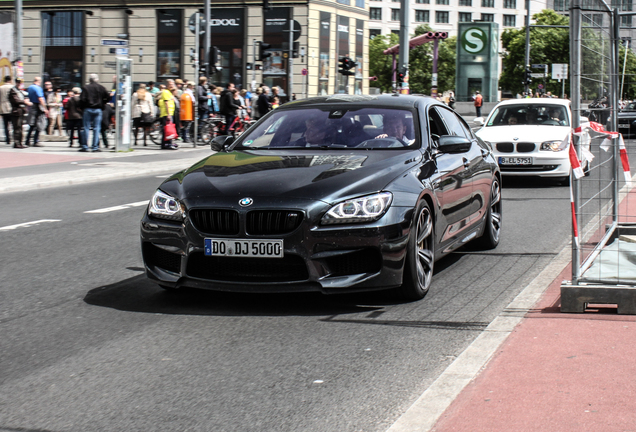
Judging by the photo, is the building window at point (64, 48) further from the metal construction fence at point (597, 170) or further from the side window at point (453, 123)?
the metal construction fence at point (597, 170)

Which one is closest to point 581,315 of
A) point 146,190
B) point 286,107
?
point 286,107

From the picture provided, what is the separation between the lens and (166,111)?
909 inches

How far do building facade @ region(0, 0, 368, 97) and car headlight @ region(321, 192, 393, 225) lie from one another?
142 feet

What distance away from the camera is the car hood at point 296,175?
5.47 metres

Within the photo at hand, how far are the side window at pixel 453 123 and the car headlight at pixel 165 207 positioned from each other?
8.82ft

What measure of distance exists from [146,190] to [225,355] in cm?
1012

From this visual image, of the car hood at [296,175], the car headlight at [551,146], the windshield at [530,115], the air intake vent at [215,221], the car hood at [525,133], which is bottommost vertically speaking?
the air intake vent at [215,221]

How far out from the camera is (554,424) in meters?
3.43

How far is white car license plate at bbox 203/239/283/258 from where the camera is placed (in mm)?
5348

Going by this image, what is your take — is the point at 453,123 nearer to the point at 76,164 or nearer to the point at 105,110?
the point at 76,164

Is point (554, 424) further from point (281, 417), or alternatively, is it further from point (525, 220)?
point (525, 220)

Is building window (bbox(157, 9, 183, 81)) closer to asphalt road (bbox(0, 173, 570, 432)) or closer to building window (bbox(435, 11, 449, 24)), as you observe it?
asphalt road (bbox(0, 173, 570, 432))

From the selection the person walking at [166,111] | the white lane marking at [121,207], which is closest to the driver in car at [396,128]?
the white lane marking at [121,207]

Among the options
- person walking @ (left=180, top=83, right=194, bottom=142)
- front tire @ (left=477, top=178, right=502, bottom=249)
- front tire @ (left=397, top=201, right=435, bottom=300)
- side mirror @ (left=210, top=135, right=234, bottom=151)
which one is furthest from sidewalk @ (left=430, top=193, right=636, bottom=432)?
person walking @ (left=180, top=83, right=194, bottom=142)
